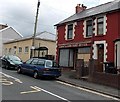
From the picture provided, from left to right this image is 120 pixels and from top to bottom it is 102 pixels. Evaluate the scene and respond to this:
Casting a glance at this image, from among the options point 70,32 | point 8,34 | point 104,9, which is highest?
point 8,34

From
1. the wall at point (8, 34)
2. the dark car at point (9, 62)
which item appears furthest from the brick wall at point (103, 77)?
the wall at point (8, 34)

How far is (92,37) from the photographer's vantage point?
78.1 ft

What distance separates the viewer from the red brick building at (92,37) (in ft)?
70.9

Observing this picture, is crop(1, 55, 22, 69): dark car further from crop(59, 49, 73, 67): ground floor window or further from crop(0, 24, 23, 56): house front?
crop(0, 24, 23, 56): house front

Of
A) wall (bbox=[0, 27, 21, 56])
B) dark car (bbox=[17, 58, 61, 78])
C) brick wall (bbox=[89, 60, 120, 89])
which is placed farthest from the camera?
wall (bbox=[0, 27, 21, 56])

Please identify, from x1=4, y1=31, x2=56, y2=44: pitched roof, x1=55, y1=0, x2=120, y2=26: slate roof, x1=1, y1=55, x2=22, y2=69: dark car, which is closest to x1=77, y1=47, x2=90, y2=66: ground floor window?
x1=55, y1=0, x2=120, y2=26: slate roof

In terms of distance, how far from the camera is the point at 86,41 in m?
24.5

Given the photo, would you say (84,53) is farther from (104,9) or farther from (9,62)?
(9,62)

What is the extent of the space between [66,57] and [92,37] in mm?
4887

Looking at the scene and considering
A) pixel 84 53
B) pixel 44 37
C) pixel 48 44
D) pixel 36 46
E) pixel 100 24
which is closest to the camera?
pixel 100 24

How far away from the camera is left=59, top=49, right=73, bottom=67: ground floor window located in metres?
27.2

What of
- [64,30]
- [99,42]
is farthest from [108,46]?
[64,30]

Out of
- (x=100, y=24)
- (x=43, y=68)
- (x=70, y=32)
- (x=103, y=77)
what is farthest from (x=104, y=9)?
(x=43, y=68)

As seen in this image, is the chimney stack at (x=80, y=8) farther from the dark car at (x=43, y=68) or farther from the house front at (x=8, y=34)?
the house front at (x=8, y=34)
